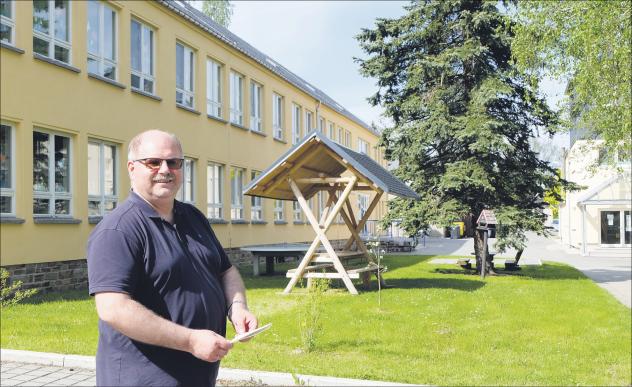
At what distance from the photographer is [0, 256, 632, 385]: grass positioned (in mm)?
6926

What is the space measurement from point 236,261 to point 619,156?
1331 centimetres

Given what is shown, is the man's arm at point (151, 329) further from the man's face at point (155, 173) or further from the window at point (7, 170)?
the window at point (7, 170)

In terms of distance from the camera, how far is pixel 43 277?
45.4 ft

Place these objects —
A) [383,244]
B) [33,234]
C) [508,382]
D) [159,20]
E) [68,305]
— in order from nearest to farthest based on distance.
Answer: [508,382], [68,305], [33,234], [159,20], [383,244]

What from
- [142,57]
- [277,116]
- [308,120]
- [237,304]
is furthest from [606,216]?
[237,304]

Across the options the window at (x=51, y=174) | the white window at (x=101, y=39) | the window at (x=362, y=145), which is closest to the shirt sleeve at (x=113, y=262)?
the window at (x=51, y=174)

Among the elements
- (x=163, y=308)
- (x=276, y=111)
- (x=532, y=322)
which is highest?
(x=276, y=111)

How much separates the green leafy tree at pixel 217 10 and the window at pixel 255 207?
22.2 metres

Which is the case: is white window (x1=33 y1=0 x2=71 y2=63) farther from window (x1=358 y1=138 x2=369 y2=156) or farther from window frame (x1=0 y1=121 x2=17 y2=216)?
window (x1=358 y1=138 x2=369 y2=156)

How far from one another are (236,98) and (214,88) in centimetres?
194

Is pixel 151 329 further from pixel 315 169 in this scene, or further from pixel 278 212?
pixel 278 212

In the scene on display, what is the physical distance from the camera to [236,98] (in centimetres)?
2536

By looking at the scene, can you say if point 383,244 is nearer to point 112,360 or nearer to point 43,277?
point 43,277

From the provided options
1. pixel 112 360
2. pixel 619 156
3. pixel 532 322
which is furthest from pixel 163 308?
pixel 619 156
